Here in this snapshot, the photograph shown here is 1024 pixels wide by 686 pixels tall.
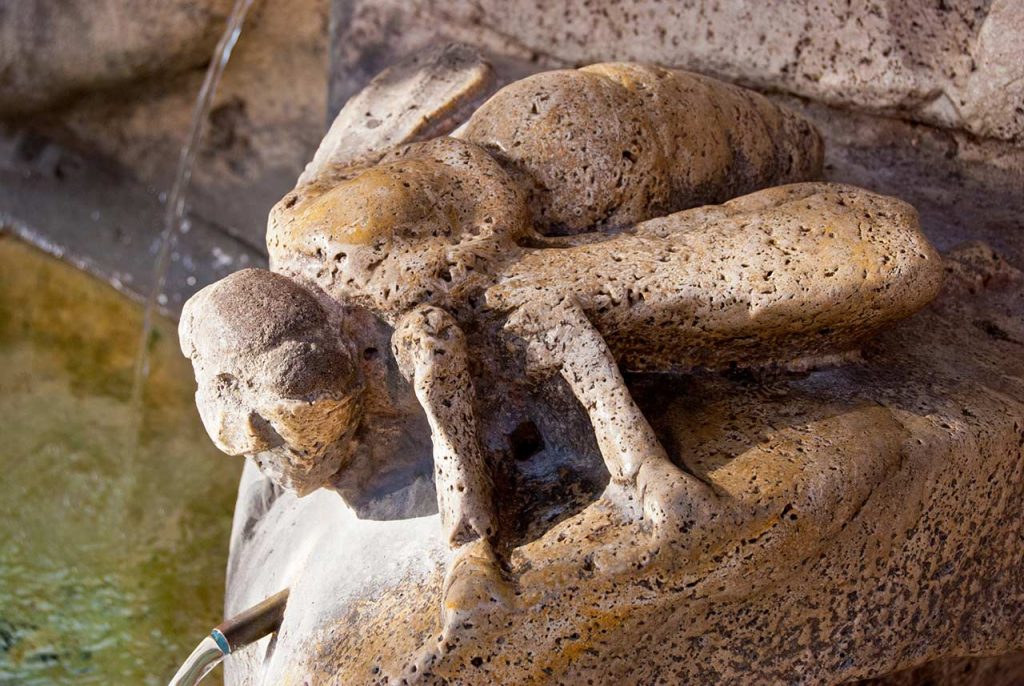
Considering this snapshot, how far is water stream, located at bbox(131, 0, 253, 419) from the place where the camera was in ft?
10.5

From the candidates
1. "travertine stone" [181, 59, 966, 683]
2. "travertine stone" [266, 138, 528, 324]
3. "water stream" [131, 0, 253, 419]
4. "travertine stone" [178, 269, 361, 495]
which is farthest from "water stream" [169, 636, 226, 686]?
"water stream" [131, 0, 253, 419]

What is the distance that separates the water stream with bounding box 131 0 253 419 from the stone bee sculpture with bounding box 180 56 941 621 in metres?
1.68

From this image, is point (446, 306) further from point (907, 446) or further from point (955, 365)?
point (955, 365)

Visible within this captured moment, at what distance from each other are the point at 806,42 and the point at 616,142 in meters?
0.64

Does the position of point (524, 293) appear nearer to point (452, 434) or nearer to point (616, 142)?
point (452, 434)

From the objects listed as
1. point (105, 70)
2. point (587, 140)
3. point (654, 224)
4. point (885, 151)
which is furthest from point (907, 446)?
point (105, 70)

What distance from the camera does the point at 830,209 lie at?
5.19 ft

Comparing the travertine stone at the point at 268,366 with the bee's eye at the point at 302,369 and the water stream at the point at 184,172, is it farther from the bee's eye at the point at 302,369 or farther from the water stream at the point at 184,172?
the water stream at the point at 184,172

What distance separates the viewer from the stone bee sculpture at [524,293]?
1.44 metres

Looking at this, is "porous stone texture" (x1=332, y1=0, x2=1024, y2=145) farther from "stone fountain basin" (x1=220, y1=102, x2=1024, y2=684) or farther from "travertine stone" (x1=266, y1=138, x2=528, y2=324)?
"travertine stone" (x1=266, y1=138, x2=528, y2=324)

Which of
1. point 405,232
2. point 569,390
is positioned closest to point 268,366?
point 405,232

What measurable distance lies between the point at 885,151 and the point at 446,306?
1040mm

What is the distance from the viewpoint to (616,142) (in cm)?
166

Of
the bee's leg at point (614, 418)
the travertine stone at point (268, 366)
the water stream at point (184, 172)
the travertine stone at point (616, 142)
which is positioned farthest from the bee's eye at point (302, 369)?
the water stream at point (184, 172)
